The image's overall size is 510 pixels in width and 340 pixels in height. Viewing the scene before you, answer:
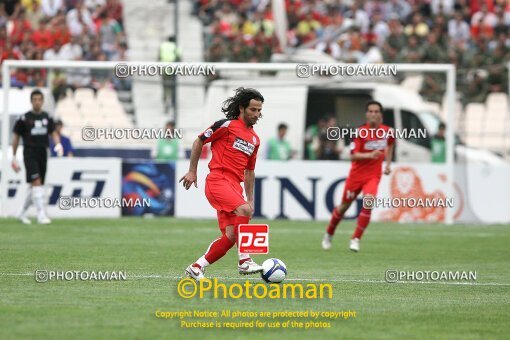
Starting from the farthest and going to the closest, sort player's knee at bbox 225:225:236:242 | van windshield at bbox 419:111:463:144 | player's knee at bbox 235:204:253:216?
van windshield at bbox 419:111:463:144 → player's knee at bbox 225:225:236:242 → player's knee at bbox 235:204:253:216

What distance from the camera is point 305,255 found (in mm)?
18125

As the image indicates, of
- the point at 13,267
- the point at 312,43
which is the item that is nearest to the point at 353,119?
the point at 312,43

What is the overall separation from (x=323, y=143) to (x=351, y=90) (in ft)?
6.35

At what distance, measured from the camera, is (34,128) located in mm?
22891

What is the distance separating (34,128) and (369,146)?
23.3ft

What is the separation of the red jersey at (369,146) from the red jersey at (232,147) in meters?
6.04

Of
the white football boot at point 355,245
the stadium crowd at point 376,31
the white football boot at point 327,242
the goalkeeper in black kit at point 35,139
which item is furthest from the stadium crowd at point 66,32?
the white football boot at point 355,245

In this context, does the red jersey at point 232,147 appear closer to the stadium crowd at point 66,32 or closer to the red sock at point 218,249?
the red sock at point 218,249

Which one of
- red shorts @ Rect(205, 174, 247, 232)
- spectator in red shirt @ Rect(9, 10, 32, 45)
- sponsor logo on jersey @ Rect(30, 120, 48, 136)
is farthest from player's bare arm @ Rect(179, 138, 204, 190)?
spectator in red shirt @ Rect(9, 10, 32, 45)

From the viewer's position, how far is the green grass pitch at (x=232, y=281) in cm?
1027

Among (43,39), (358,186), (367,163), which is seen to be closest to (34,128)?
(358,186)

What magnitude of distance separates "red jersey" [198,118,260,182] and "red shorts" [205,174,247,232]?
0.12 metres

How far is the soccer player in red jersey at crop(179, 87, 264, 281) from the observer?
43.3 feet

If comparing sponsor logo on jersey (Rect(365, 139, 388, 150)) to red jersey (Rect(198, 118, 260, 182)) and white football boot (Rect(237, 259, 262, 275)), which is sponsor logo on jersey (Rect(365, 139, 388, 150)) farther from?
white football boot (Rect(237, 259, 262, 275))
